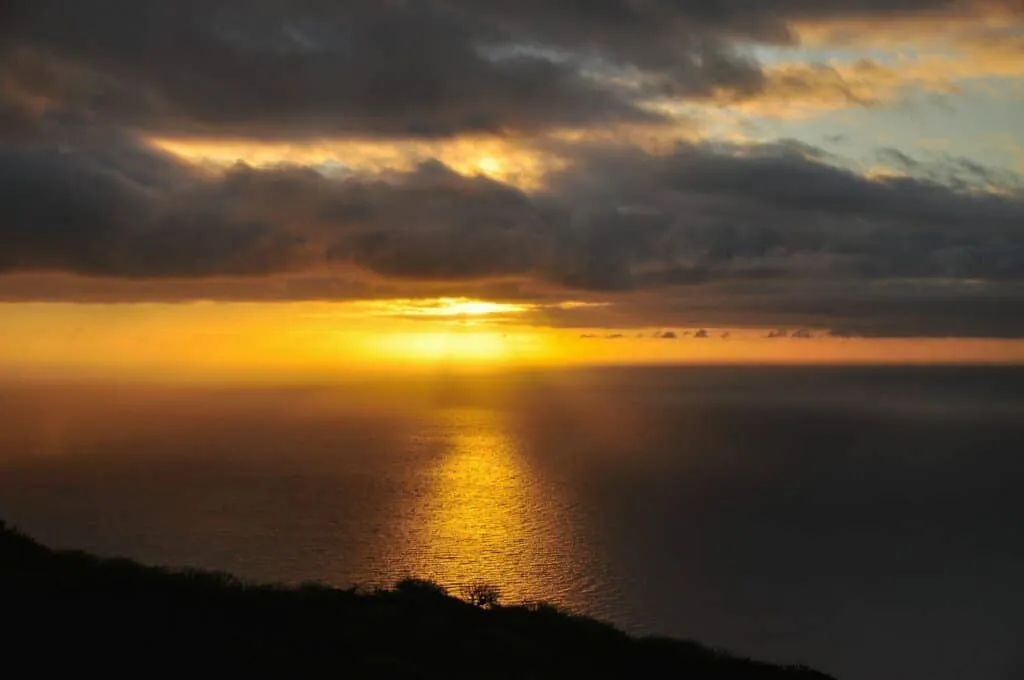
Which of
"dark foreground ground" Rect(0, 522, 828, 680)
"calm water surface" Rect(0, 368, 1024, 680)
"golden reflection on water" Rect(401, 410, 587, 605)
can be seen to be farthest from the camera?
"golden reflection on water" Rect(401, 410, 587, 605)

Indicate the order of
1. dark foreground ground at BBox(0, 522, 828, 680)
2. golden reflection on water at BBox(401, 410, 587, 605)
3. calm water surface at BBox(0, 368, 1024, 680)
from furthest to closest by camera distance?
golden reflection on water at BBox(401, 410, 587, 605) → calm water surface at BBox(0, 368, 1024, 680) → dark foreground ground at BBox(0, 522, 828, 680)

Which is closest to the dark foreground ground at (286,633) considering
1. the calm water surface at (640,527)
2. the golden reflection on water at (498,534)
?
the calm water surface at (640,527)

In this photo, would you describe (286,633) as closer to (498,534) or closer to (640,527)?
(498,534)

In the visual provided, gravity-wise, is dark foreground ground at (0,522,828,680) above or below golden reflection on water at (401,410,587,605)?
above

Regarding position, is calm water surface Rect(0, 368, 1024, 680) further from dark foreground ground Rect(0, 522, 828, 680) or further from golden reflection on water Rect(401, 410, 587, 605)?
dark foreground ground Rect(0, 522, 828, 680)

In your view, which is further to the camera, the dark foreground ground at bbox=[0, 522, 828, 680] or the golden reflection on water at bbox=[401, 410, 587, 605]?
the golden reflection on water at bbox=[401, 410, 587, 605]

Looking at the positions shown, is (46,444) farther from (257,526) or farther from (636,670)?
(636,670)

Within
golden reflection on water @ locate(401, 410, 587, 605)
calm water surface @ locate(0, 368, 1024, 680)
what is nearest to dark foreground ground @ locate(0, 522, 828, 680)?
Answer: calm water surface @ locate(0, 368, 1024, 680)
